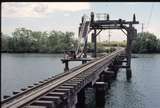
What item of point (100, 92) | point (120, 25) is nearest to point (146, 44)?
point (120, 25)

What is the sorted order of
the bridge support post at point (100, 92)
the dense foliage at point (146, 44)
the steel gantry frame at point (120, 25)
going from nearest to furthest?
1. the bridge support post at point (100, 92)
2. the steel gantry frame at point (120, 25)
3. the dense foliage at point (146, 44)

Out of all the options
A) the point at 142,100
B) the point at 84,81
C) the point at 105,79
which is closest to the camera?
the point at 84,81

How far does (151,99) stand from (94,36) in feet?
75.8

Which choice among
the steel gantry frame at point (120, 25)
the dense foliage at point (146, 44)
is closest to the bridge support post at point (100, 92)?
the steel gantry frame at point (120, 25)

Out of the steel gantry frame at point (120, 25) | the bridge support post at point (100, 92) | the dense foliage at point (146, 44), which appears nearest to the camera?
the bridge support post at point (100, 92)

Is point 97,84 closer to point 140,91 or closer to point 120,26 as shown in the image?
point 140,91

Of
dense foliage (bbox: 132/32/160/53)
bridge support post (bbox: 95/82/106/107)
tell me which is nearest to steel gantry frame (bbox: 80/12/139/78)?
bridge support post (bbox: 95/82/106/107)

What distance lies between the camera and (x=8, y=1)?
490 cm

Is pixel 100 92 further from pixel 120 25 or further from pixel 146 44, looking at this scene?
pixel 146 44

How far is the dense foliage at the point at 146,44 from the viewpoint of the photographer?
613 feet

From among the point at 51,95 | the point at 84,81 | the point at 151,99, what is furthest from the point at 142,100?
the point at 51,95

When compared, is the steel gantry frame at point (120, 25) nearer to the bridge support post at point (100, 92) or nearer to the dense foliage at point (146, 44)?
the bridge support post at point (100, 92)

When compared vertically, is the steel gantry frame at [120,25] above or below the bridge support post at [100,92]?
above

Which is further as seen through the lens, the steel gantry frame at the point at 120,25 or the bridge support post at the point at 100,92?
the steel gantry frame at the point at 120,25
